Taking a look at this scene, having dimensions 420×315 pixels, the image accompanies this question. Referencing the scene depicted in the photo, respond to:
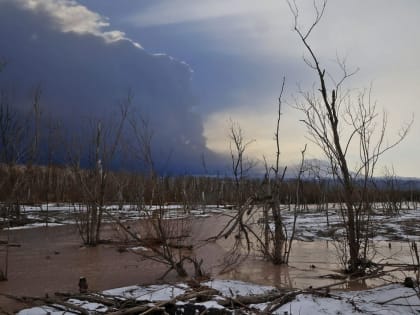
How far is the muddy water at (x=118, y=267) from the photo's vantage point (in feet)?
20.5

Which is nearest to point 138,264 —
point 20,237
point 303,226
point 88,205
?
point 88,205

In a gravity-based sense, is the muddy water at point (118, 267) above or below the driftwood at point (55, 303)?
below

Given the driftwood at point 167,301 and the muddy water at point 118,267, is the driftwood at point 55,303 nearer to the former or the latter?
the driftwood at point 167,301

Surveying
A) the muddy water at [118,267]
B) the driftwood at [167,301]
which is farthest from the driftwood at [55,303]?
the muddy water at [118,267]

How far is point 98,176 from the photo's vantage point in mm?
10500

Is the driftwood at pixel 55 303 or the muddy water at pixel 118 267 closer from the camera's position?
the driftwood at pixel 55 303

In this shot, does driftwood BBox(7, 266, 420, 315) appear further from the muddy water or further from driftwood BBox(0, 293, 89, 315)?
the muddy water

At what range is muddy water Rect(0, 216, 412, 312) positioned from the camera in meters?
6.24

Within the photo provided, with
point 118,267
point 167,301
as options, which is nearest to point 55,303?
point 167,301

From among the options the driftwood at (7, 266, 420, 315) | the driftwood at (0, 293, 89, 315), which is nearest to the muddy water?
the driftwood at (0, 293, 89, 315)

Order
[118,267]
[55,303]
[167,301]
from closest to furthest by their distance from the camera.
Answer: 1. [167,301]
2. [55,303]
3. [118,267]

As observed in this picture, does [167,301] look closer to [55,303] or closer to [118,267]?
[55,303]

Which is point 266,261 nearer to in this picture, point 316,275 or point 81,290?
point 316,275

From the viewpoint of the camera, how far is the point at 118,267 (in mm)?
7535
